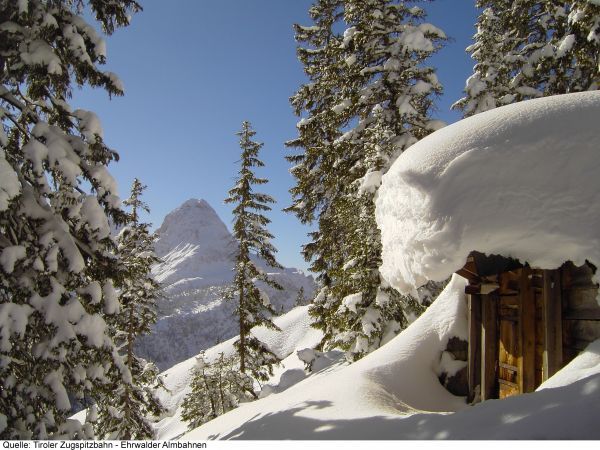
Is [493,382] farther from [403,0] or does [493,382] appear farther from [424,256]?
[403,0]

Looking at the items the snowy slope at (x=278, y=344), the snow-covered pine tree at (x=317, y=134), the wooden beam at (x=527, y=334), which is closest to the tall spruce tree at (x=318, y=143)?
the snow-covered pine tree at (x=317, y=134)

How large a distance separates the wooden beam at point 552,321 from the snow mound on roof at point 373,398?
1.97 m

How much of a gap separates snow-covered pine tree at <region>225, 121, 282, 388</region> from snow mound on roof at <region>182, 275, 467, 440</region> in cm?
1018

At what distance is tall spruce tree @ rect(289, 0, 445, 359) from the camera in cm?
1033

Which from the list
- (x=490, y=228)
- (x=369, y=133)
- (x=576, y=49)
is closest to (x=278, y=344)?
(x=369, y=133)

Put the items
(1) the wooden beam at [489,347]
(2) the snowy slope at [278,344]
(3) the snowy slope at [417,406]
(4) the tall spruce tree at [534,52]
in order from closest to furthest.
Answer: (3) the snowy slope at [417,406] → (1) the wooden beam at [489,347] → (4) the tall spruce tree at [534,52] → (2) the snowy slope at [278,344]

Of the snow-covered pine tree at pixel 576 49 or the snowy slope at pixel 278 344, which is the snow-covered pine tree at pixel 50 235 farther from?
the snowy slope at pixel 278 344

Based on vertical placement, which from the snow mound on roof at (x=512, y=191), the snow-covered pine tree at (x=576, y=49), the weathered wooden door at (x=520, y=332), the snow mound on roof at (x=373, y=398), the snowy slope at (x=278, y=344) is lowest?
the snowy slope at (x=278, y=344)

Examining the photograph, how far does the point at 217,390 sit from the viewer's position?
653 inches

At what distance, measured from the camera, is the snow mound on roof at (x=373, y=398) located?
15.1ft

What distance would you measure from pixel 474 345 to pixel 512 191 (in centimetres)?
422

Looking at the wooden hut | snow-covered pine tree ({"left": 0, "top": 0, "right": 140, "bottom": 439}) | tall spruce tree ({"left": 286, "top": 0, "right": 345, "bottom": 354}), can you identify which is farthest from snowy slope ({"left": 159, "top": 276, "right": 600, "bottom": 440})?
tall spruce tree ({"left": 286, "top": 0, "right": 345, "bottom": 354})

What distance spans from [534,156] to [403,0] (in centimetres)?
1002

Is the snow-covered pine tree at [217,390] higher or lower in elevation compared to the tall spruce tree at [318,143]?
lower
